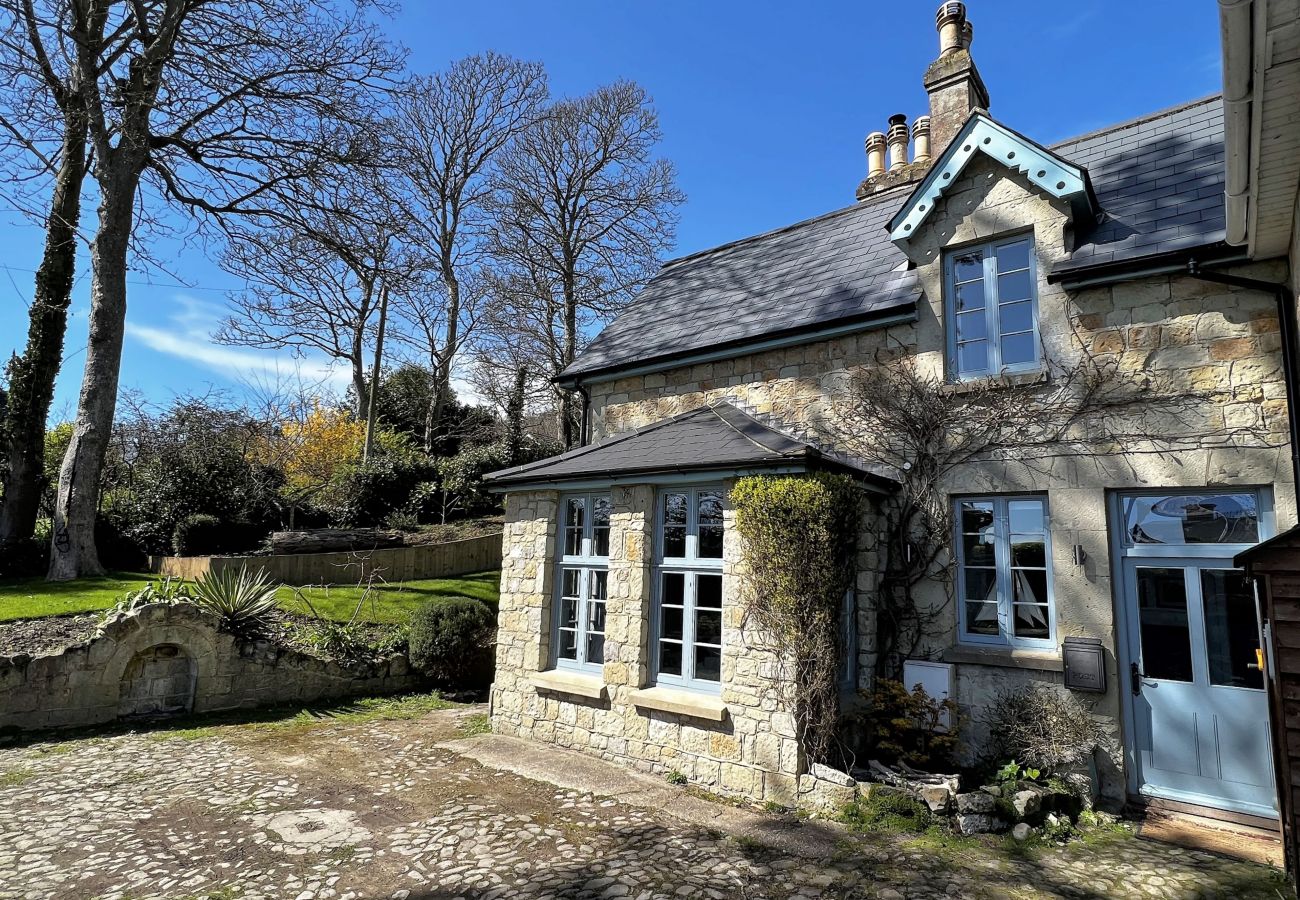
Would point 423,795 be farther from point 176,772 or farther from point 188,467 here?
point 188,467

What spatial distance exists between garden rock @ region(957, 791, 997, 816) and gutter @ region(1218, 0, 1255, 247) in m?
5.03

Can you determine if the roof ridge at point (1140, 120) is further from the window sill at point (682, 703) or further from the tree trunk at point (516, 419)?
the tree trunk at point (516, 419)

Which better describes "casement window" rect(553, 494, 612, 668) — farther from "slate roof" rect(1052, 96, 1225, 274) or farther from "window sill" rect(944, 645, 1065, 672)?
"slate roof" rect(1052, 96, 1225, 274)

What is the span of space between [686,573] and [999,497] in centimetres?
341

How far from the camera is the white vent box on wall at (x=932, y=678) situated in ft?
22.1

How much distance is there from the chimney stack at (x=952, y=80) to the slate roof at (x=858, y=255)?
1.04m

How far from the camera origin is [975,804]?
5453 mm

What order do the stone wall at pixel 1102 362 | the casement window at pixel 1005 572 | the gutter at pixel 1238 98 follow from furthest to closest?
1. the casement window at pixel 1005 572
2. the stone wall at pixel 1102 362
3. the gutter at pixel 1238 98

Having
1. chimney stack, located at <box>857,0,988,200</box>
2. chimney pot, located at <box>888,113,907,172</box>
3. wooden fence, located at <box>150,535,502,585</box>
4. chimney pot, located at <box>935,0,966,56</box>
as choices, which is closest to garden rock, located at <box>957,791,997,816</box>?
chimney stack, located at <box>857,0,988,200</box>

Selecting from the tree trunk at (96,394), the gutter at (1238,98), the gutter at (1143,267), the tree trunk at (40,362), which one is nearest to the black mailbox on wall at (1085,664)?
the gutter at (1143,267)

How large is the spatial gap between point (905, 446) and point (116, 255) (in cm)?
1467

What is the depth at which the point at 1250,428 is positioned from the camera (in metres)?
5.83

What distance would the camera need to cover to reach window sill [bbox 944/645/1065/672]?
6.34 metres

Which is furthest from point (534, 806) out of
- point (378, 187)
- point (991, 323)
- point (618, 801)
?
point (378, 187)
